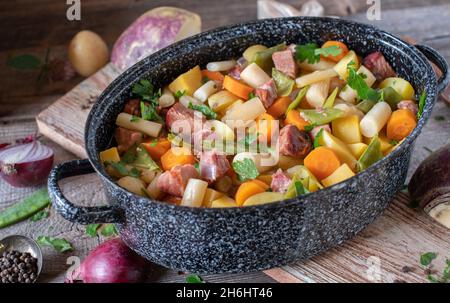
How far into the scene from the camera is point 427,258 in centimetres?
223

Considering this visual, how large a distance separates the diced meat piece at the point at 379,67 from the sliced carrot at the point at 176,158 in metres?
0.80

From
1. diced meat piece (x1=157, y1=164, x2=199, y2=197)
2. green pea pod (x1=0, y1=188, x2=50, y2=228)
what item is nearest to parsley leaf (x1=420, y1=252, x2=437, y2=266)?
diced meat piece (x1=157, y1=164, x2=199, y2=197)

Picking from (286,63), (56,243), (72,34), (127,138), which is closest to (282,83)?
(286,63)

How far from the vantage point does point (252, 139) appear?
7.47 feet

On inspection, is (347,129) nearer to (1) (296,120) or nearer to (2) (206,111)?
(1) (296,120)

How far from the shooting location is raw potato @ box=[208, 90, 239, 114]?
2461mm

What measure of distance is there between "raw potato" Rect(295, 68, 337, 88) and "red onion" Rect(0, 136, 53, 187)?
3.54ft

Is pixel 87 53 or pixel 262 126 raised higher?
pixel 262 126

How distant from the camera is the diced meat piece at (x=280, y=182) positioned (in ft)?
6.86

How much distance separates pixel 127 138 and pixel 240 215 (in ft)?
2.13

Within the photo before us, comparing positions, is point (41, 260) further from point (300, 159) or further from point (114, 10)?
point (114, 10)

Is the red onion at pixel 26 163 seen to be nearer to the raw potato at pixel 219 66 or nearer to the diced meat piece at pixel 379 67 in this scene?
the raw potato at pixel 219 66
